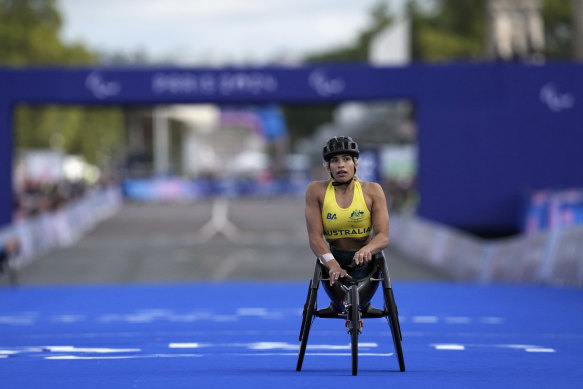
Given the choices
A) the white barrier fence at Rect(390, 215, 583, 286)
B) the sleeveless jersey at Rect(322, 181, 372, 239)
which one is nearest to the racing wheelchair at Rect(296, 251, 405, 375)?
the sleeveless jersey at Rect(322, 181, 372, 239)

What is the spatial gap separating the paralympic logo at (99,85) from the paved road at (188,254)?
4.72 meters

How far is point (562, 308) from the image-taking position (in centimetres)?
1509

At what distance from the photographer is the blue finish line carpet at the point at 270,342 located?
7.91 m

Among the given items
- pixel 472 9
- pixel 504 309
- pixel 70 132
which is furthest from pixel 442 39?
pixel 504 309

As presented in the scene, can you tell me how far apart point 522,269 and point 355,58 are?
116m

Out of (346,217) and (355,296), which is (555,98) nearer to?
(346,217)

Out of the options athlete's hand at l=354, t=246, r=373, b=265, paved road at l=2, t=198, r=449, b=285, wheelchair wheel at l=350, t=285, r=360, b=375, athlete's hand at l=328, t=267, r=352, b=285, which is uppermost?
athlete's hand at l=354, t=246, r=373, b=265

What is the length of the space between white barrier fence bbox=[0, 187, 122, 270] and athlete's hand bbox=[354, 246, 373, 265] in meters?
16.2

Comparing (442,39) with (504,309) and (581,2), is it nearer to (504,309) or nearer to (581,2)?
(581,2)

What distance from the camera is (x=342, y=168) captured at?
7.82 m

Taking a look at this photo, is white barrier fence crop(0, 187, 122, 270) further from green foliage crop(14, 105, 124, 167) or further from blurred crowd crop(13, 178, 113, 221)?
green foliage crop(14, 105, 124, 167)

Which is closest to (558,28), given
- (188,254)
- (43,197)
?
(43,197)

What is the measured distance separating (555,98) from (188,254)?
466 inches

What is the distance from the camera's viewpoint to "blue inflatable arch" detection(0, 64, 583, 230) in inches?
1315
